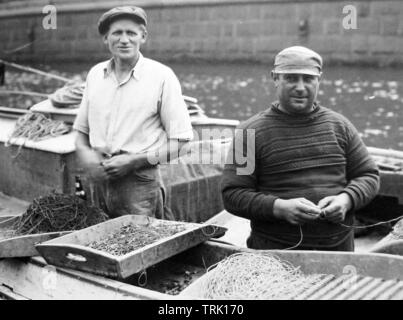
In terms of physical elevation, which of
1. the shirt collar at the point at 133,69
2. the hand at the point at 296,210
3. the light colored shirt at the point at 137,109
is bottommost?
the hand at the point at 296,210

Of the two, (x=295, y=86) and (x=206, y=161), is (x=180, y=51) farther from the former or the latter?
(x=295, y=86)

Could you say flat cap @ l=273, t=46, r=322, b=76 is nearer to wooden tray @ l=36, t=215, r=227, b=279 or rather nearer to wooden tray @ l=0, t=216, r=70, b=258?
wooden tray @ l=36, t=215, r=227, b=279

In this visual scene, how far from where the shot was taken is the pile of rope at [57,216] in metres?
3.58

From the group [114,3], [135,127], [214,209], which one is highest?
[114,3]

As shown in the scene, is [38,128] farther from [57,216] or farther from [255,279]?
[255,279]

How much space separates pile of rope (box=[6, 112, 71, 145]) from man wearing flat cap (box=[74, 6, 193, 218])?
6.23 feet

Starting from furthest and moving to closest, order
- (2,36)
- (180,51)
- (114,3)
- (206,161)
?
(2,36) < (114,3) < (180,51) < (206,161)

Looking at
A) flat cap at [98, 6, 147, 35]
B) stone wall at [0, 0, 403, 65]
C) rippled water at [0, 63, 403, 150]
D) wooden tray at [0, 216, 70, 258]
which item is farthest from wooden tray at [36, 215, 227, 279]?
stone wall at [0, 0, 403, 65]

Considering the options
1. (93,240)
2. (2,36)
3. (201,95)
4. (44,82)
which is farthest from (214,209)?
(2,36)

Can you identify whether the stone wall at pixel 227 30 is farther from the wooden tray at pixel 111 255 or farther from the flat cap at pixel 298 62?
the wooden tray at pixel 111 255

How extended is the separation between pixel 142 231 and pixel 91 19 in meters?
19.3

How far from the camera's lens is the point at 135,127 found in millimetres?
3518

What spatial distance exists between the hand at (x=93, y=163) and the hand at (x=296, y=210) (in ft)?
3.65

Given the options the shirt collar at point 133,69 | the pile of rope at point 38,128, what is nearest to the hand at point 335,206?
the shirt collar at point 133,69
